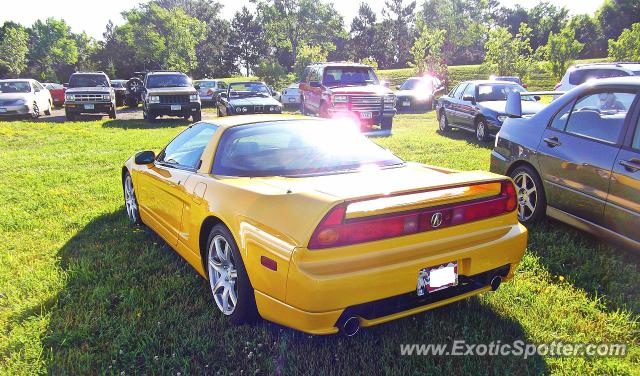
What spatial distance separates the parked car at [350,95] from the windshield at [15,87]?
11.8m

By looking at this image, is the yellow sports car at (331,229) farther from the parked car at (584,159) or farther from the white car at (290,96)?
the white car at (290,96)

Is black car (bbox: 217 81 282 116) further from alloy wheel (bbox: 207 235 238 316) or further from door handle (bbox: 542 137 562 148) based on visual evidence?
alloy wheel (bbox: 207 235 238 316)

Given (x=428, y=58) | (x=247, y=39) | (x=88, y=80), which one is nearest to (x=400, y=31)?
(x=247, y=39)

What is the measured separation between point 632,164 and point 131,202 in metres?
4.68

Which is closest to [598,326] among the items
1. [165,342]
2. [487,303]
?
[487,303]

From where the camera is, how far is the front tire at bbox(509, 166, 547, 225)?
173 inches

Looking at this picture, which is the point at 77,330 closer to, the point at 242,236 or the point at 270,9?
the point at 242,236

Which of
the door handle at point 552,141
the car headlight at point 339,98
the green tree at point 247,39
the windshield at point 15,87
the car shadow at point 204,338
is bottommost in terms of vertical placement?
the car shadow at point 204,338

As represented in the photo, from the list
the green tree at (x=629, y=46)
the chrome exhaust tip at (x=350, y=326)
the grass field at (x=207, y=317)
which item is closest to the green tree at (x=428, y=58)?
the green tree at (x=629, y=46)

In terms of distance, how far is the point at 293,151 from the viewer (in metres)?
3.26

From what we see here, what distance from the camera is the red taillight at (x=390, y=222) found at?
2188 mm

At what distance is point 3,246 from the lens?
4340 mm

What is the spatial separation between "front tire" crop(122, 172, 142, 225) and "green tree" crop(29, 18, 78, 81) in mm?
58106

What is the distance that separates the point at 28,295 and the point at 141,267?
2.65ft
